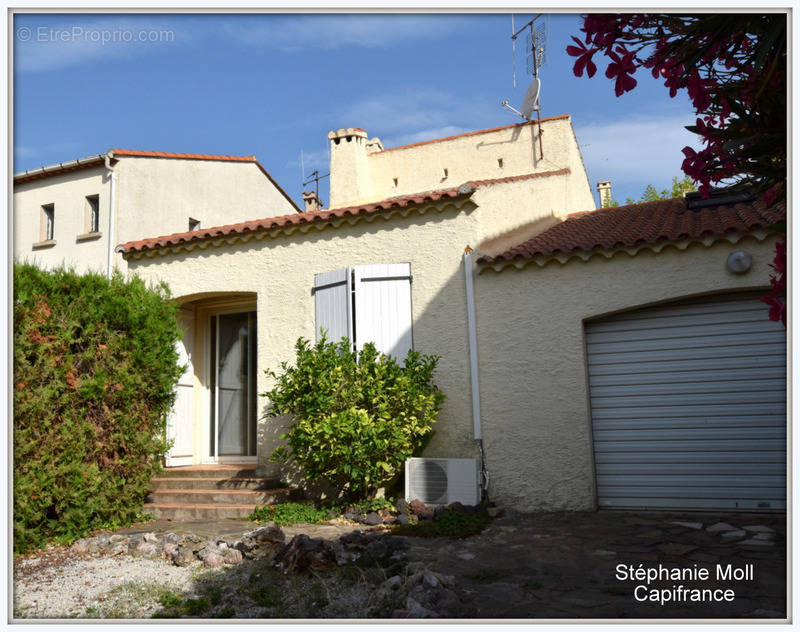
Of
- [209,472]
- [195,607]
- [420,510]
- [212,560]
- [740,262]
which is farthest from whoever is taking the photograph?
[209,472]

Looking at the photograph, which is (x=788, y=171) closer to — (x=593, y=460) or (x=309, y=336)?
(x=593, y=460)

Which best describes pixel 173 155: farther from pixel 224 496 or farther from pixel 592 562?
pixel 592 562

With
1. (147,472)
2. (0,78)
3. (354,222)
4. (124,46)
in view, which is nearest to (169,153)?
(354,222)

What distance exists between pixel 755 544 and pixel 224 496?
555cm

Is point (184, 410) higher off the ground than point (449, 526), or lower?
higher

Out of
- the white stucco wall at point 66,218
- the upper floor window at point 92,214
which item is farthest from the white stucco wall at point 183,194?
the upper floor window at point 92,214

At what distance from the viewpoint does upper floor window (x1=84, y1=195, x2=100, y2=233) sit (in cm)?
1089

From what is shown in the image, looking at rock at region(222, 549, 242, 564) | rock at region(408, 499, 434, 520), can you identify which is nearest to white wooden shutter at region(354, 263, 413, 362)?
rock at region(408, 499, 434, 520)

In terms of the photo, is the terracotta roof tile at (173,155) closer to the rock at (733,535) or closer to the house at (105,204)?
the house at (105,204)

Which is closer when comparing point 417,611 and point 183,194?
point 417,611

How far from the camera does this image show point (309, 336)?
26.9 ft

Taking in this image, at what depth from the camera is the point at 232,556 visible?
5195 mm

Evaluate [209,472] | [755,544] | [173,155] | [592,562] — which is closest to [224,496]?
[209,472]

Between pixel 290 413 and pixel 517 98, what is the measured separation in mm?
8982
